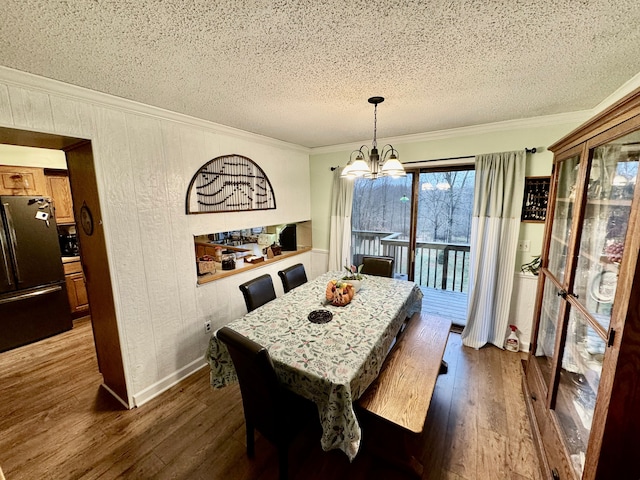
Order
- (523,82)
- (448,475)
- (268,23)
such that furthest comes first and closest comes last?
(523,82)
(448,475)
(268,23)

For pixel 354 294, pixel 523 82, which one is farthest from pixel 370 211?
pixel 523 82

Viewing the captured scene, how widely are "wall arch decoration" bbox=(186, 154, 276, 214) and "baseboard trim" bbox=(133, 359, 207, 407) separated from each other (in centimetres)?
157

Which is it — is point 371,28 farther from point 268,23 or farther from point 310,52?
point 268,23

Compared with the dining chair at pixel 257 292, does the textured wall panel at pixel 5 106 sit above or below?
above

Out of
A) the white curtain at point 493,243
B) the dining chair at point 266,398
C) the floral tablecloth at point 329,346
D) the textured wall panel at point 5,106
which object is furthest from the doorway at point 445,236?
the textured wall panel at point 5,106

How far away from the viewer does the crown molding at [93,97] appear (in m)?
1.56

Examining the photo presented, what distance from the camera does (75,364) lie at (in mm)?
2809

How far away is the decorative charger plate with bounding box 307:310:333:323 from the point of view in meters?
1.99

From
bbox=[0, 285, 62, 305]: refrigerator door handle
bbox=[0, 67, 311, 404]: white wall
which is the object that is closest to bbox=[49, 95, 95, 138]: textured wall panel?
bbox=[0, 67, 311, 404]: white wall

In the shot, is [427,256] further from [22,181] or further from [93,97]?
[22,181]

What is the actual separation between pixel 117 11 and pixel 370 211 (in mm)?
3345

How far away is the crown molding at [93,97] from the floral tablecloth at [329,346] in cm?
187

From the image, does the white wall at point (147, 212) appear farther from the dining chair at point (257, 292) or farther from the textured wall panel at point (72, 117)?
the dining chair at point (257, 292)

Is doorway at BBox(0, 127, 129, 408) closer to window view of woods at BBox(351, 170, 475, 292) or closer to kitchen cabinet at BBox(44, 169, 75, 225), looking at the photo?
kitchen cabinet at BBox(44, 169, 75, 225)
